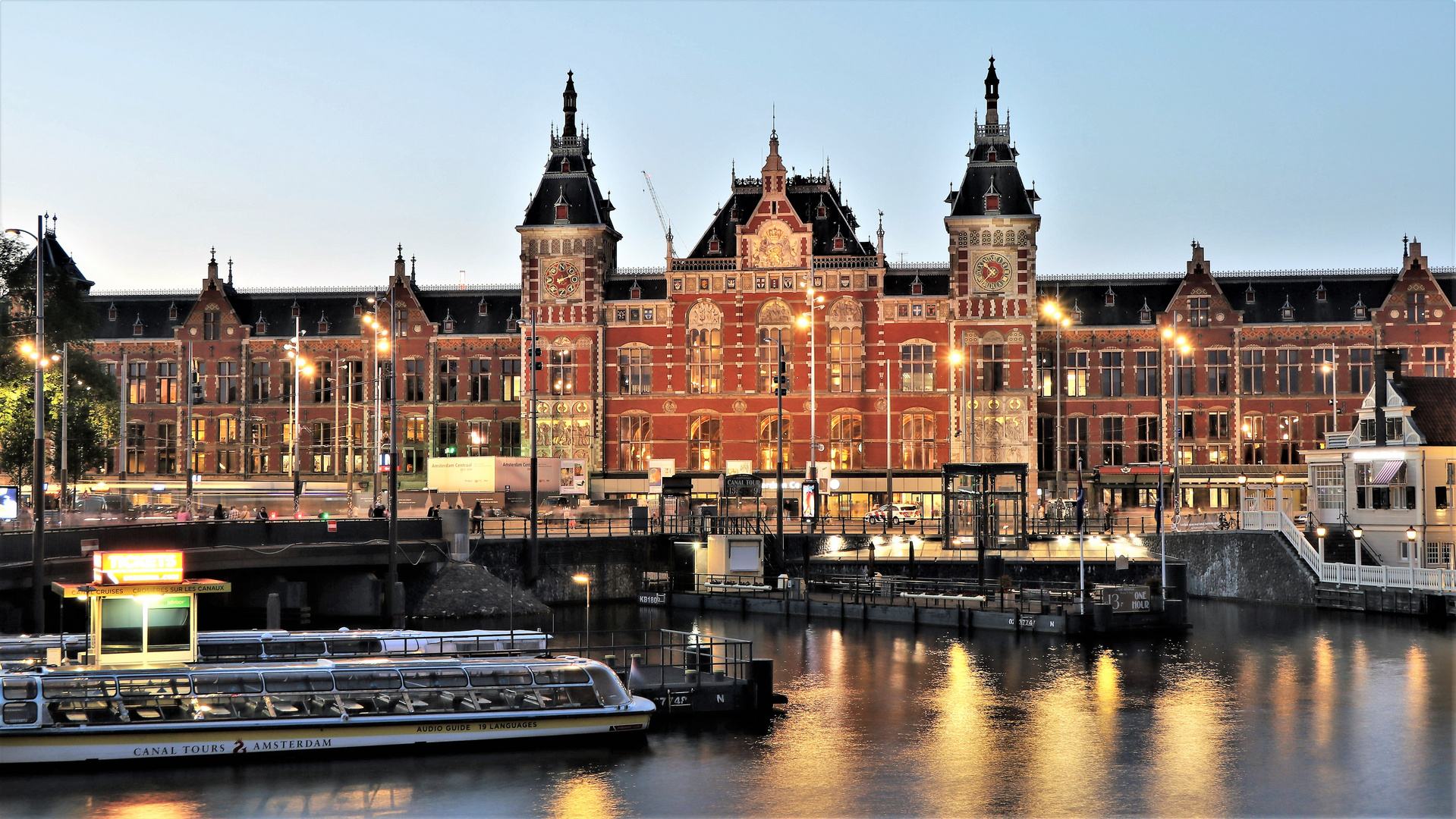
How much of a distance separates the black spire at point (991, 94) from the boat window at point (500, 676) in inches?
2383

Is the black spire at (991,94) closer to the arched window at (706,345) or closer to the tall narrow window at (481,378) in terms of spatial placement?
the arched window at (706,345)

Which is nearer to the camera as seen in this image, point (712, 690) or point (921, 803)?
point (921, 803)

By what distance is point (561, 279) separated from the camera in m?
88.4

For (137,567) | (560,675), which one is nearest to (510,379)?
(560,675)

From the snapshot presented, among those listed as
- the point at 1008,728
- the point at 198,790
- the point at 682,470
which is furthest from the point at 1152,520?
the point at 198,790

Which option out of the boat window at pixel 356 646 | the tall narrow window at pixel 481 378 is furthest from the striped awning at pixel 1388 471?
the tall narrow window at pixel 481 378

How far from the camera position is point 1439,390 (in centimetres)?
6138

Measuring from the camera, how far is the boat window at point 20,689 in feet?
94.9

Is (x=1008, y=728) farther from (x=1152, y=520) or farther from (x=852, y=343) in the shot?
(x=852, y=343)

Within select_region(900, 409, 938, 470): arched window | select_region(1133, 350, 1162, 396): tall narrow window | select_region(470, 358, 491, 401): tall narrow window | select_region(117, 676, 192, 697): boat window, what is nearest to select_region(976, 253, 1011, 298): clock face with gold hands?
select_region(900, 409, 938, 470): arched window

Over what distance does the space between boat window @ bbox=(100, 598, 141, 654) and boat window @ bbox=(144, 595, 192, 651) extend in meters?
0.23

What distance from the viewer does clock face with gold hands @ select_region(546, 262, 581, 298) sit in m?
88.2

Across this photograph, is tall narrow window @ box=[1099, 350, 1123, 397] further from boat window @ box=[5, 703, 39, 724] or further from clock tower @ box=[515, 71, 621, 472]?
boat window @ box=[5, 703, 39, 724]

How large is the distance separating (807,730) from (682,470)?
177ft
